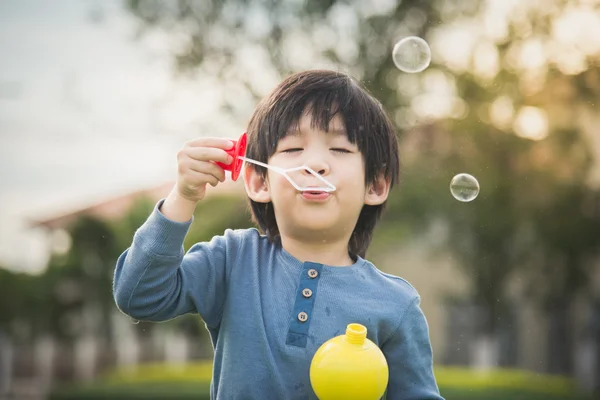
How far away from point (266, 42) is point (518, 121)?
3945mm

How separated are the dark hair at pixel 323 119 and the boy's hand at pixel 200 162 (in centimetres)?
24

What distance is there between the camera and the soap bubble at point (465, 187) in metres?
2.79

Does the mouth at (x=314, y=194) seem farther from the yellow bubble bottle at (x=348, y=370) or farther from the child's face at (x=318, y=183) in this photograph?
the yellow bubble bottle at (x=348, y=370)

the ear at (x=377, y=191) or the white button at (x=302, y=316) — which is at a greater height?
the ear at (x=377, y=191)

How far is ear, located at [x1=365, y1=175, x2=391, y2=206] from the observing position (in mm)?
2197

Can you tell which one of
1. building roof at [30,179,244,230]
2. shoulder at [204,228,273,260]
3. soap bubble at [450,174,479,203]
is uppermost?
soap bubble at [450,174,479,203]

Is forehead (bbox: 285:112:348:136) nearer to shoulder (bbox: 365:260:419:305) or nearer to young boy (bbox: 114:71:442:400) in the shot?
young boy (bbox: 114:71:442:400)

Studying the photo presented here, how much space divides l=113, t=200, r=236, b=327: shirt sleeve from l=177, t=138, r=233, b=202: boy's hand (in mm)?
93

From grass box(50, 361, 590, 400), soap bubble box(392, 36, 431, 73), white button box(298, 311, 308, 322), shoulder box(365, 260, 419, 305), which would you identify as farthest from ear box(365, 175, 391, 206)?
grass box(50, 361, 590, 400)

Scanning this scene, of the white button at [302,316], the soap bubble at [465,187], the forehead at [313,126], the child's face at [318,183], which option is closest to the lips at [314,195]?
the child's face at [318,183]

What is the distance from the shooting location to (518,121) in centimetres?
1247

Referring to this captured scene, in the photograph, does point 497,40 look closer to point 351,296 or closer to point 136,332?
point 136,332

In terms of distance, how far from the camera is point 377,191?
222 cm

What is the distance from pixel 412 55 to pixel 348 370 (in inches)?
63.7
